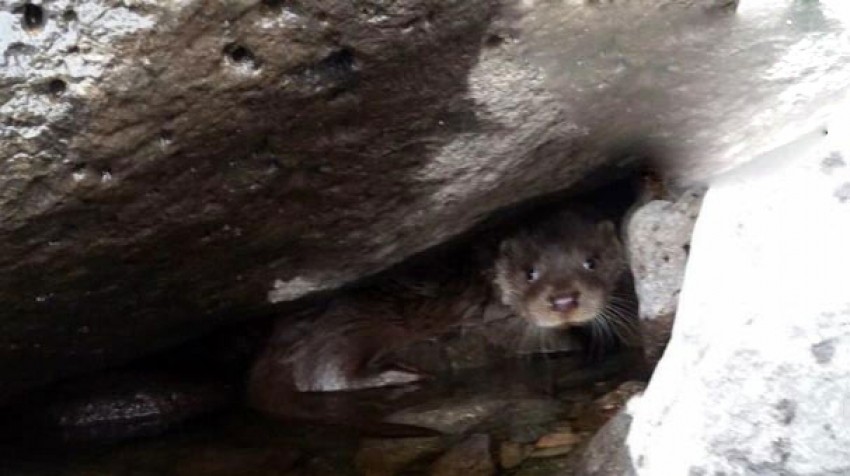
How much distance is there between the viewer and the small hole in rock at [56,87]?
102 inches

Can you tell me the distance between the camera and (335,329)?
450 cm

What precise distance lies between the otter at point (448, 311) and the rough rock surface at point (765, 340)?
1.79 m

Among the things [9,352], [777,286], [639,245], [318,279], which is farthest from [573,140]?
[9,352]

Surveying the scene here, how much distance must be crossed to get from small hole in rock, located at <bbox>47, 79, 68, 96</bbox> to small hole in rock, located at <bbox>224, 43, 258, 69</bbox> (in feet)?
1.18

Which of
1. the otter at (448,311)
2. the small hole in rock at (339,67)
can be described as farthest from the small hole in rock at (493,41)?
the otter at (448,311)

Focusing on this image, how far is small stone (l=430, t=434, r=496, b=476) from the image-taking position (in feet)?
11.1

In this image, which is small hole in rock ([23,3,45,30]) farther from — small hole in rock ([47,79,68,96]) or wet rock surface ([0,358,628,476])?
wet rock surface ([0,358,628,476])

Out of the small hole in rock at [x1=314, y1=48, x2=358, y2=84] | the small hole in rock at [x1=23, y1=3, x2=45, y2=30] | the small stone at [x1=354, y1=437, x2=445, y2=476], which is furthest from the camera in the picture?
the small stone at [x1=354, y1=437, x2=445, y2=476]

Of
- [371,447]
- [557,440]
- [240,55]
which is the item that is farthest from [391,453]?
[240,55]

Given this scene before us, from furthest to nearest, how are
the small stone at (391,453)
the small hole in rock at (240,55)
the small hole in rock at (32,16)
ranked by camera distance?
the small stone at (391,453) < the small hole in rock at (240,55) < the small hole in rock at (32,16)

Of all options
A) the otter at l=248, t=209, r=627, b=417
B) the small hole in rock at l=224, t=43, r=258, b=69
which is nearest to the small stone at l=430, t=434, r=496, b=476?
the otter at l=248, t=209, r=627, b=417

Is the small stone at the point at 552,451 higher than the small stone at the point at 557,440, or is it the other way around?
the small stone at the point at 557,440

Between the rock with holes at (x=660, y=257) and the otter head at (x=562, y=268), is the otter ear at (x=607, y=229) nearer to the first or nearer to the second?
the otter head at (x=562, y=268)

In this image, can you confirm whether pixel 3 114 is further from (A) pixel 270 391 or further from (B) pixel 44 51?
(A) pixel 270 391
